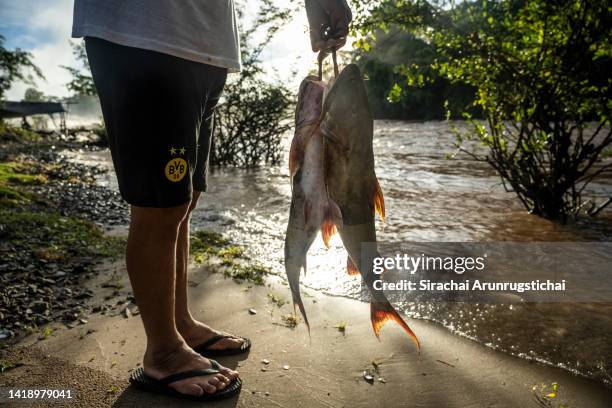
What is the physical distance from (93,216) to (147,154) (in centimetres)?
519

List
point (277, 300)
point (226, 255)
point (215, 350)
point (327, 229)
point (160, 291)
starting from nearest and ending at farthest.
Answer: point (327, 229) < point (160, 291) < point (215, 350) < point (277, 300) < point (226, 255)

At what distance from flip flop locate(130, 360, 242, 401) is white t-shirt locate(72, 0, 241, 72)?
1.59 metres

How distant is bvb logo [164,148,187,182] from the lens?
2092mm

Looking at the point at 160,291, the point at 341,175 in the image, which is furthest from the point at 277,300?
the point at 341,175

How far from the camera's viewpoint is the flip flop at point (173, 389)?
2.23 metres

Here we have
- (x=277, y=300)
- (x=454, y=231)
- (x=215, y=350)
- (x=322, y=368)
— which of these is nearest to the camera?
(x=322, y=368)

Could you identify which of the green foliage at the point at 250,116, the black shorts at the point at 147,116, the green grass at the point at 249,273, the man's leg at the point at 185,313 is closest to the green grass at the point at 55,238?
the green grass at the point at 249,273

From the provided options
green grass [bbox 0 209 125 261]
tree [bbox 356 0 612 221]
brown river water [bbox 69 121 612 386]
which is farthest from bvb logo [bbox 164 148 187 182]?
tree [bbox 356 0 612 221]

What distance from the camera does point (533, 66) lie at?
5512mm

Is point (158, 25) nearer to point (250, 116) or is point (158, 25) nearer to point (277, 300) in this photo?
point (277, 300)

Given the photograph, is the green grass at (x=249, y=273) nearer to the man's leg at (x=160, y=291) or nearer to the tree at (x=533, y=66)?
the man's leg at (x=160, y=291)

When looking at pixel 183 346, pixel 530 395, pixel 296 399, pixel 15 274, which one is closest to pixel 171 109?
pixel 183 346

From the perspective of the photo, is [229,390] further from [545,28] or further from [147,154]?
[545,28]

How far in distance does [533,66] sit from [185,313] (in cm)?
513
